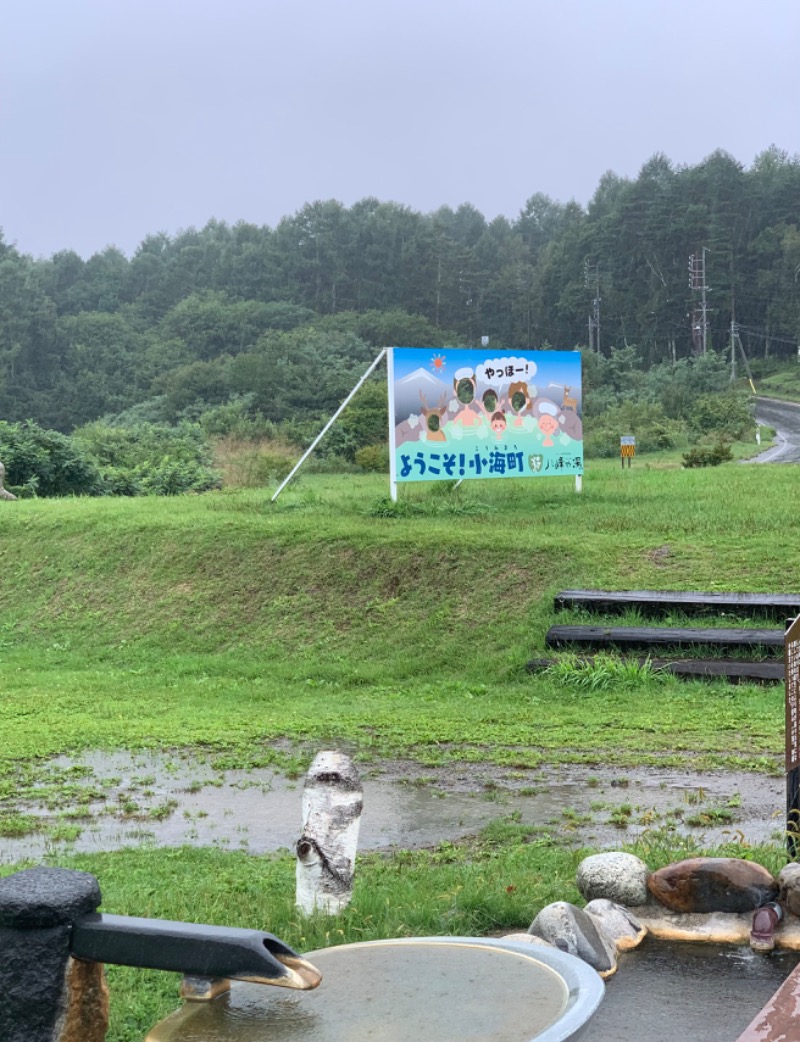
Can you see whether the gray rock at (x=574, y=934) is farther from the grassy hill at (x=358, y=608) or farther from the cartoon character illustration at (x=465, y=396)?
the cartoon character illustration at (x=465, y=396)

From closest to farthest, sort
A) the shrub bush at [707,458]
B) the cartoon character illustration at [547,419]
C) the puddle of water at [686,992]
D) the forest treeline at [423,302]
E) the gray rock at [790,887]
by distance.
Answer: the puddle of water at [686,992] < the gray rock at [790,887] < the cartoon character illustration at [547,419] < the shrub bush at [707,458] < the forest treeline at [423,302]

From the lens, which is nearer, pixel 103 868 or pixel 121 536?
pixel 103 868

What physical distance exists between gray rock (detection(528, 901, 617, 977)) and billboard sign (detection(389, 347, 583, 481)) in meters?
10.4

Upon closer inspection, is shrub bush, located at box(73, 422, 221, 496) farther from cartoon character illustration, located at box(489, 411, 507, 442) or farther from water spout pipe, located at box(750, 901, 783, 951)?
water spout pipe, located at box(750, 901, 783, 951)

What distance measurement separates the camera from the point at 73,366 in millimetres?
68062

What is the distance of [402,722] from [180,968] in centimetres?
649

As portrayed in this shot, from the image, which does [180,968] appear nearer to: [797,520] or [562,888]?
[562,888]

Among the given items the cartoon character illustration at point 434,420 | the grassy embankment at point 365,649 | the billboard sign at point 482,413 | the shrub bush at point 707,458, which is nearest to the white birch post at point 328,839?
the grassy embankment at point 365,649

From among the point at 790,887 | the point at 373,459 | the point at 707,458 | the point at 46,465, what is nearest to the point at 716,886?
the point at 790,887

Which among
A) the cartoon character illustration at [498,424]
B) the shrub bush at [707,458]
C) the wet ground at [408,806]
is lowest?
the wet ground at [408,806]

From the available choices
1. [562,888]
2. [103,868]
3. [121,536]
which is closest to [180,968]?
[562,888]

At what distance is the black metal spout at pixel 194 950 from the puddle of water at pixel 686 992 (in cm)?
147

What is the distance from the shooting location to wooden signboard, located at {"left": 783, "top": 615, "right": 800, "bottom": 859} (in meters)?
4.78

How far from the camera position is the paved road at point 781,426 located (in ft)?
103
